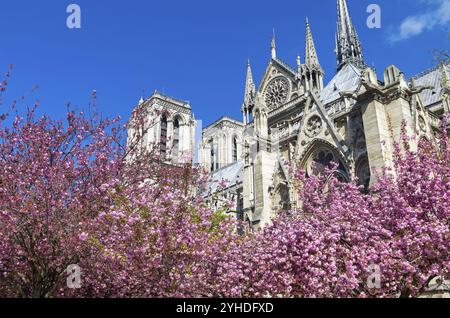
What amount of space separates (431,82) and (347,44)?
22.8m

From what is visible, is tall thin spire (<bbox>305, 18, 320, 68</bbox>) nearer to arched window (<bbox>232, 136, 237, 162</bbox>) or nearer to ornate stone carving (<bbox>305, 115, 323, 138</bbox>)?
ornate stone carving (<bbox>305, 115, 323, 138</bbox>)

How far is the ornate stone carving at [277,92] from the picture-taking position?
4294cm

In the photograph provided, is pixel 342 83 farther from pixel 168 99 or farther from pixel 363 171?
pixel 168 99

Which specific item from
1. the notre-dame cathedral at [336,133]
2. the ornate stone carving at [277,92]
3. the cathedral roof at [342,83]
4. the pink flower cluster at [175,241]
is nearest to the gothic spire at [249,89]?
the ornate stone carving at [277,92]

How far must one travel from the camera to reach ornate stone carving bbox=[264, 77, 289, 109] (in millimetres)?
42941

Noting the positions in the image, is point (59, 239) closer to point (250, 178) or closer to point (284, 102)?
point (250, 178)

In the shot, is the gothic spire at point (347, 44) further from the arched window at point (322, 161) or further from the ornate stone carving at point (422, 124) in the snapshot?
the arched window at point (322, 161)

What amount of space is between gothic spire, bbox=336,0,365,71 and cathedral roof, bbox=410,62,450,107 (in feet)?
55.9

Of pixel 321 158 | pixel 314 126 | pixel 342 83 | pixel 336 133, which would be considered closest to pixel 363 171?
pixel 336 133

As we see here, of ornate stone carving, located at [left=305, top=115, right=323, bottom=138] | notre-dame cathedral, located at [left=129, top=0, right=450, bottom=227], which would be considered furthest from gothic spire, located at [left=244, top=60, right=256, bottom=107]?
ornate stone carving, located at [left=305, top=115, right=323, bottom=138]

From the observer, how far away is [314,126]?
21.5 metres

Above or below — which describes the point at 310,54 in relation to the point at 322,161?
above

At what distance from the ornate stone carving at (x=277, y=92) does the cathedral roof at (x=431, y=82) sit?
13875 millimetres

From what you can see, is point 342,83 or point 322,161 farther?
point 342,83
